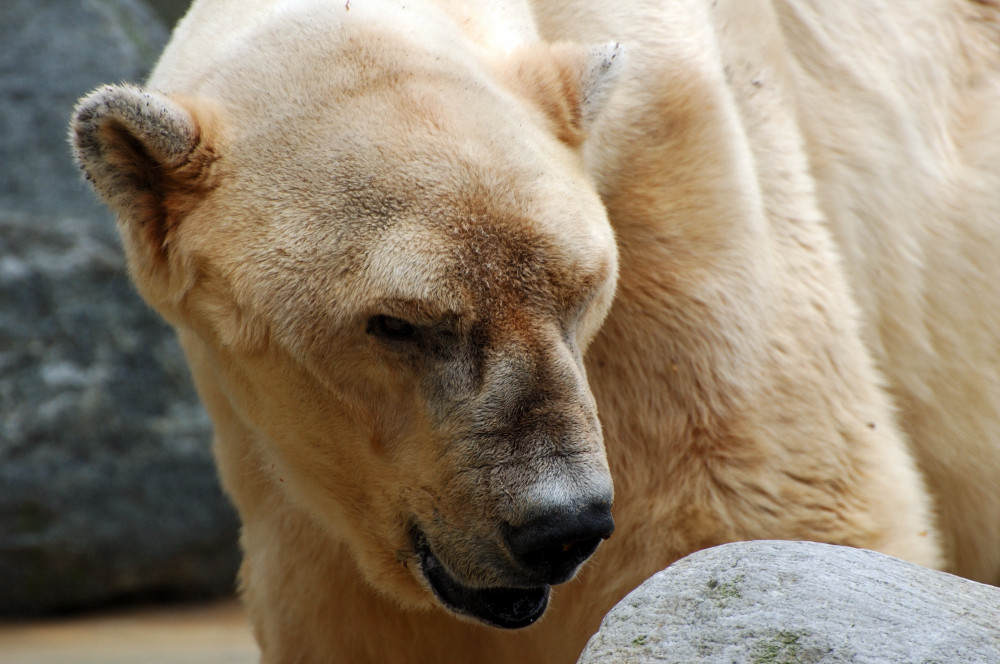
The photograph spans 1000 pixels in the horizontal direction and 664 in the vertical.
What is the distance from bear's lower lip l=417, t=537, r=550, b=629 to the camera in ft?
7.65

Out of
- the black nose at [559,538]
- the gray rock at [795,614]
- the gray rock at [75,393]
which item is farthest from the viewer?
the gray rock at [75,393]

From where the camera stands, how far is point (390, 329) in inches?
83.7

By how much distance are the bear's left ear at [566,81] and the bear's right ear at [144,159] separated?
2.16 ft

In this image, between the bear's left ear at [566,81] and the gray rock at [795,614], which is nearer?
the gray rock at [795,614]

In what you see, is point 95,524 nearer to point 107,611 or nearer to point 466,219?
point 107,611

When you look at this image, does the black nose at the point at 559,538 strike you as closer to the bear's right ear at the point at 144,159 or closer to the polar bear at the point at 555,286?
the polar bear at the point at 555,286

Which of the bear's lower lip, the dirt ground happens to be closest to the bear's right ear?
the bear's lower lip

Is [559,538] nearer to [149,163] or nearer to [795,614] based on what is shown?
[795,614]

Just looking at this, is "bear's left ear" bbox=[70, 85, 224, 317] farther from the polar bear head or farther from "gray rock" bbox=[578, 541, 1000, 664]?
"gray rock" bbox=[578, 541, 1000, 664]

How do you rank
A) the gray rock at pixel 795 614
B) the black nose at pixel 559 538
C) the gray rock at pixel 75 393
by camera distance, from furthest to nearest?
the gray rock at pixel 75 393 < the black nose at pixel 559 538 < the gray rock at pixel 795 614

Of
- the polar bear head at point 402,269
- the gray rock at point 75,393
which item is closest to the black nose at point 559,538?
the polar bear head at point 402,269

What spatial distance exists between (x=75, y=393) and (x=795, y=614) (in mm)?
5215

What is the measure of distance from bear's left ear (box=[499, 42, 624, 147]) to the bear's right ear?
66cm

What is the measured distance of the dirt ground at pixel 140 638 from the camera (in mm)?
5777
